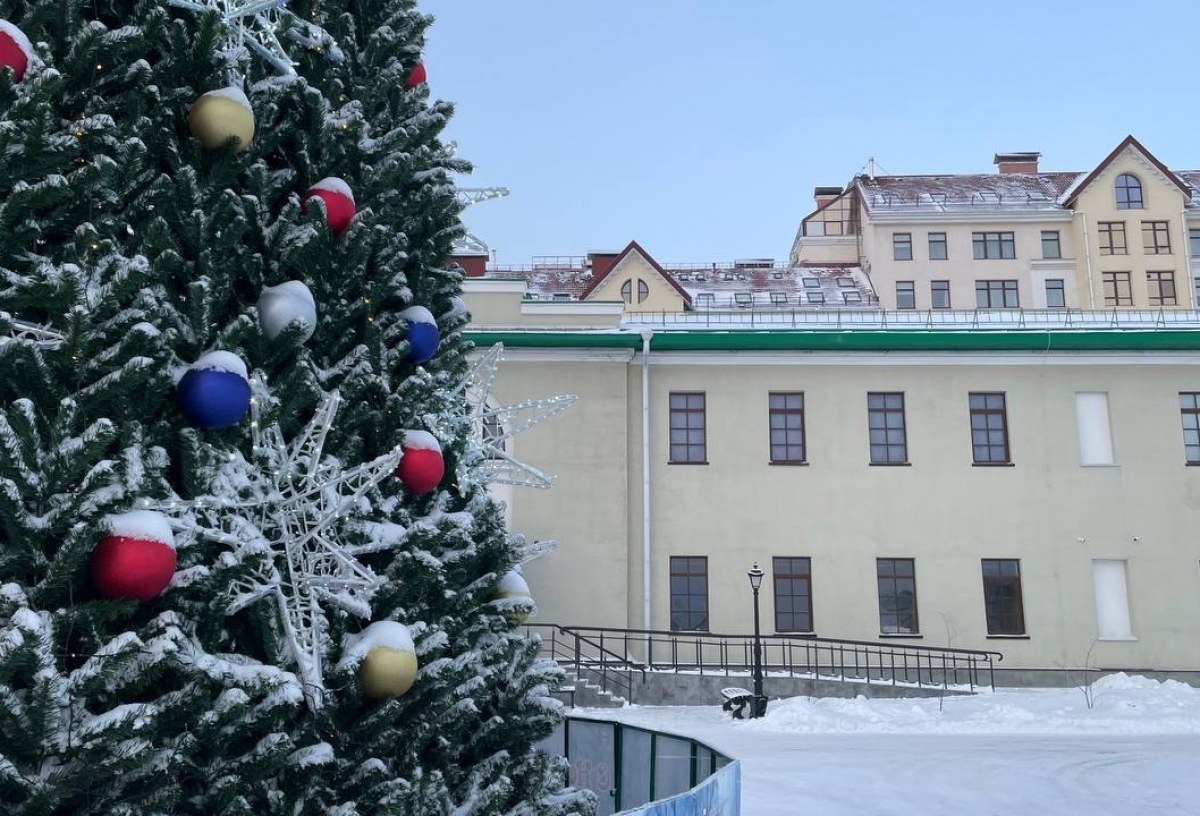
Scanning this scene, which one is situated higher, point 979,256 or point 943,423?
point 979,256

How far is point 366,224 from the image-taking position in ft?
15.0

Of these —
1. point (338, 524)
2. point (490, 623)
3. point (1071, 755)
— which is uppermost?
point (338, 524)

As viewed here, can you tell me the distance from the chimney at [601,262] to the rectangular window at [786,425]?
22.9 m

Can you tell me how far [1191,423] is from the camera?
2430cm

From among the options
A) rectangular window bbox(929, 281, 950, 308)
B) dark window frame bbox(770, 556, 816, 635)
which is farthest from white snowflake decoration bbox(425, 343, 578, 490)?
rectangular window bbox(929, 281, 950, 308)

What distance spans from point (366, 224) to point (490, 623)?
192 centimetres

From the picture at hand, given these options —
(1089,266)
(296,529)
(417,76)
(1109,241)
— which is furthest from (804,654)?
(1109,241)

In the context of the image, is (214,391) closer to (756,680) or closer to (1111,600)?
(756,680)

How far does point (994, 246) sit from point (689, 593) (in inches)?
1364

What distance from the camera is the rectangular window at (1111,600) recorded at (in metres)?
23.1

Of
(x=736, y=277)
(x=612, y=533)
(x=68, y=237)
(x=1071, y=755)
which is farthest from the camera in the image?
(x=736, y=277)

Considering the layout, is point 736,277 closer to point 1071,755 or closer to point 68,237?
point 1071,755

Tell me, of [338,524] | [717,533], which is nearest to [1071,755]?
[717,533]

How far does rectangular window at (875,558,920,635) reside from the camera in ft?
75.9
